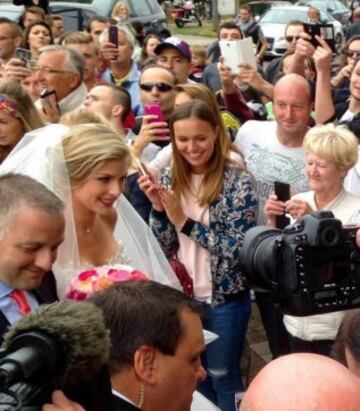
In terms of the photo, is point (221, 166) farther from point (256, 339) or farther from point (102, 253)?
point (256, 339)

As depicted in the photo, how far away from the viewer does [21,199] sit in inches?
93.8

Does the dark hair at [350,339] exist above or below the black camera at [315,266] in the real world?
below

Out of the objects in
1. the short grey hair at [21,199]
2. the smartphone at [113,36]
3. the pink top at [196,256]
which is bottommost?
the pink top at [196,256]

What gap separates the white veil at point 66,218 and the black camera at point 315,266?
3.04 feet

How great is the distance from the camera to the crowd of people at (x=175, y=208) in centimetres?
204

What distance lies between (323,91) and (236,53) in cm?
85

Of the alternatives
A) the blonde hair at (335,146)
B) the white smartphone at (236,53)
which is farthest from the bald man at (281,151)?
the white smartphone at (236,53)

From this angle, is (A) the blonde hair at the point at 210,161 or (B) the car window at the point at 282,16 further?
(B) the car window at the point at 282,16

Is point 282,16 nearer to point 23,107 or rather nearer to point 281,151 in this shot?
point 281,151

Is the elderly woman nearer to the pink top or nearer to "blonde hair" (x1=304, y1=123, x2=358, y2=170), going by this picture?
"blonde hair" (x1=304, y1=123, x2=358, y2=170)

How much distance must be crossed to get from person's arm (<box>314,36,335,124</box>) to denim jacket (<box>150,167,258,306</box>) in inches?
41.2

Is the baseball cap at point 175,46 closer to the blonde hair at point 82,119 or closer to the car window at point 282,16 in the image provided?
the blonde hair at point 82,119

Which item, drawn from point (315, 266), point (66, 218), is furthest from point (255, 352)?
point (315, 266)

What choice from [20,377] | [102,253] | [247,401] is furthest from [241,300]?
[20,377]
